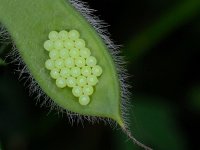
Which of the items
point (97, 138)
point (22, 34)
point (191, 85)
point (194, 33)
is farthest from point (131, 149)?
point (22, 34)

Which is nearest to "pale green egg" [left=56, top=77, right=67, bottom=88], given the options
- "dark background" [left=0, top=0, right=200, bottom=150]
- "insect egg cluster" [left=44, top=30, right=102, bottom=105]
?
"insect egg cluster" [left=44, top=30, right=102, bottom=105]

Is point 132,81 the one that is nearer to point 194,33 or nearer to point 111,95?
point 194,33

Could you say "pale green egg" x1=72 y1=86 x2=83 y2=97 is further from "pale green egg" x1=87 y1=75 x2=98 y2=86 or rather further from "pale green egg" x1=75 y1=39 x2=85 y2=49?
"pale green egg" x1=75 y1=39 x2=85 y2=49

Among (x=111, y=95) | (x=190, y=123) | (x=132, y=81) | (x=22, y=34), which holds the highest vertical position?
(x=22, y=34)

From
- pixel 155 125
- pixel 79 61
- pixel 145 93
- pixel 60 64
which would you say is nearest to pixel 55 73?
pixel 60 64

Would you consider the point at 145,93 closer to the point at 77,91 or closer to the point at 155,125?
the point at 155,125

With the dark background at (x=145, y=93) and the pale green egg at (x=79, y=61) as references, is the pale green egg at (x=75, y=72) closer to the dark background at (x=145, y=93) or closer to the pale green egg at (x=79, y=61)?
the pale green egg at (x=79, y=61)
